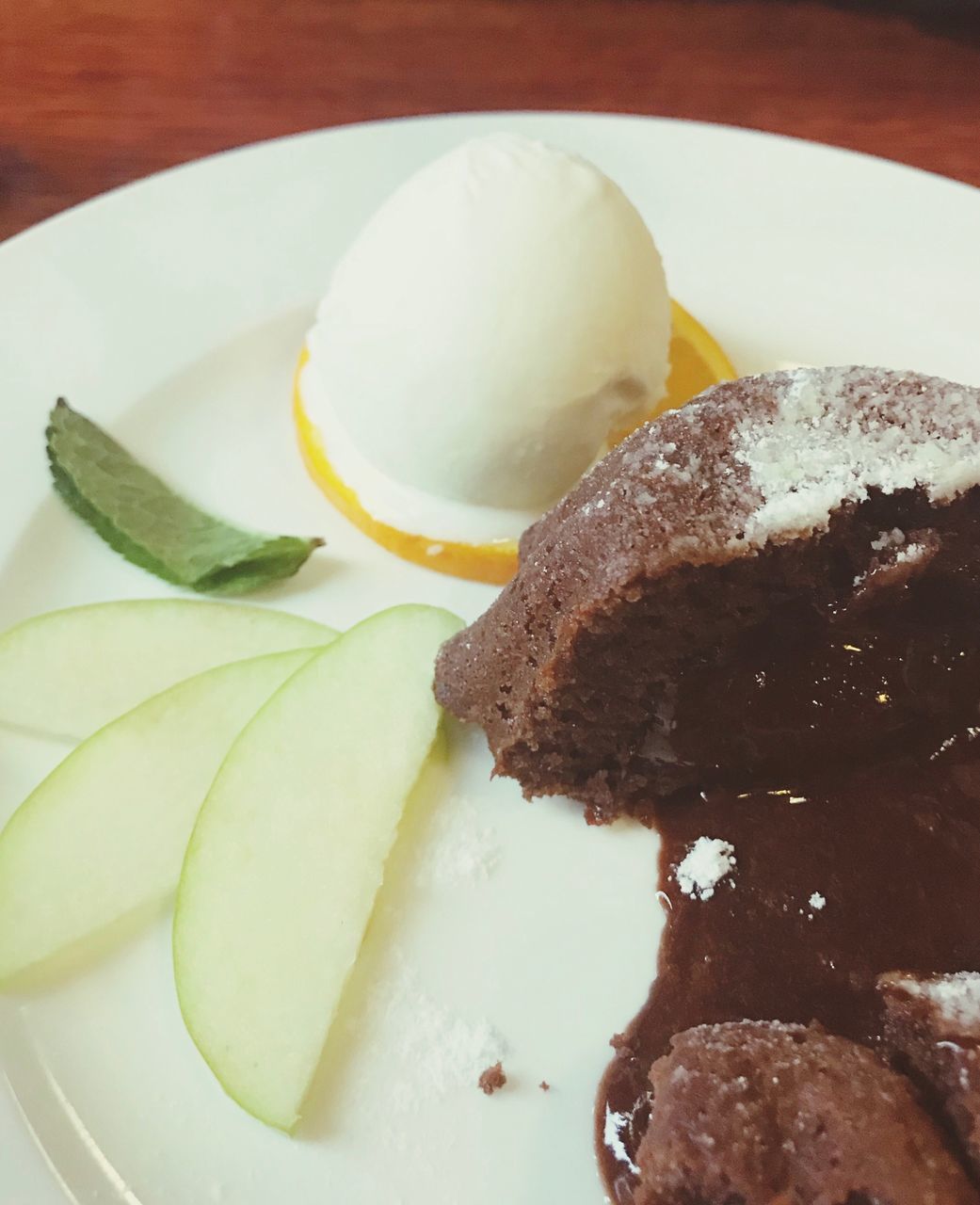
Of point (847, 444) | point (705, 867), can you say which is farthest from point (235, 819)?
point (847, 444)

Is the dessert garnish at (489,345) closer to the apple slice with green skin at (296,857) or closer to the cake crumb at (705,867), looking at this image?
the apple slice with green skin at (296,857)

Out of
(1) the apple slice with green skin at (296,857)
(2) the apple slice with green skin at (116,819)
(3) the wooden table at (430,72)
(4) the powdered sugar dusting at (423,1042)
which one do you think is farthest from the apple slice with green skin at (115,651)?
(3) the wooden table at (430,72)

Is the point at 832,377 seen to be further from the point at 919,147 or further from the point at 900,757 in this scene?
the point at 919,147

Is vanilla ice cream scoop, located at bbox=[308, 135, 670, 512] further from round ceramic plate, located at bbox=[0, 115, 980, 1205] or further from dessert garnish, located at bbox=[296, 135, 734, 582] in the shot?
round ceramic plate, located at bbox=[0, 115, 980, 1205]

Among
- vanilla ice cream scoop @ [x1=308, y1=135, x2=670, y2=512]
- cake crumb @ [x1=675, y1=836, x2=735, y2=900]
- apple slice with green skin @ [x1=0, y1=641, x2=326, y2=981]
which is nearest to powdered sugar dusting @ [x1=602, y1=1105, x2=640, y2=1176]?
cake crumb @ [x1=675, y1=836, x2=735, y2=900]

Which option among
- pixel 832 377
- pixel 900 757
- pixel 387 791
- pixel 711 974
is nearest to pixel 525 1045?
pixel 711 974
